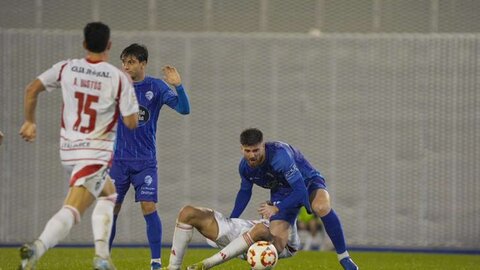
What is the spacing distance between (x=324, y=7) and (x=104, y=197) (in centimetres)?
994

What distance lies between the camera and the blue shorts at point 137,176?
8523mm

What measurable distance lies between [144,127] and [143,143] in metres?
0.16

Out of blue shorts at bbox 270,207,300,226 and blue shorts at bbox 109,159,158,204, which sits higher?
blue shorts at bbox 109,159,158,204

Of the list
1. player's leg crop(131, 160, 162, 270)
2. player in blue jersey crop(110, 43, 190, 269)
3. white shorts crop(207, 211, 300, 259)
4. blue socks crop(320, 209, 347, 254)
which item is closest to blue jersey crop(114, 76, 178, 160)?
player in blue jersey crop(110, 43, 190, 269)

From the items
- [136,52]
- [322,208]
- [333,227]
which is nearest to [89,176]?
[136,52]

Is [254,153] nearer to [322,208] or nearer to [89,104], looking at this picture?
[322,208]

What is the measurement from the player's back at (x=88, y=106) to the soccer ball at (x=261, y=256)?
65.5 inches

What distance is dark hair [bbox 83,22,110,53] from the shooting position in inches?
A: 250

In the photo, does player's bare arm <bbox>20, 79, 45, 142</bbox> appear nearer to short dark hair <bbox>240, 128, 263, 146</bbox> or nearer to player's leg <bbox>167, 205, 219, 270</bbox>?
player's leg <bbox>167, 205, 219, 270</bbox>

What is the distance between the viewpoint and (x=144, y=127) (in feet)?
28.4

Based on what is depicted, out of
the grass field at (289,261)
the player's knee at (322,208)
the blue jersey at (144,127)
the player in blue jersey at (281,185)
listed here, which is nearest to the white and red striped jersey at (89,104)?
the player in blue jersey at (281,185)

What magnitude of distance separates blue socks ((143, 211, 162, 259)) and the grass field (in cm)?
79

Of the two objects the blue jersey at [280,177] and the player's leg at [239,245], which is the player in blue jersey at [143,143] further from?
the player's leg at [239,245]

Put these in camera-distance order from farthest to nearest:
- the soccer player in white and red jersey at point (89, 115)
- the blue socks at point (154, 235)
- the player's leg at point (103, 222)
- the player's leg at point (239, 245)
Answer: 1. the blue socks at point (154, 235)
2. the player's leg at point (239, 245)
3. the soccer player in white and red jersey at point (89, 115)
4. the player's leg at point (103, 222)
